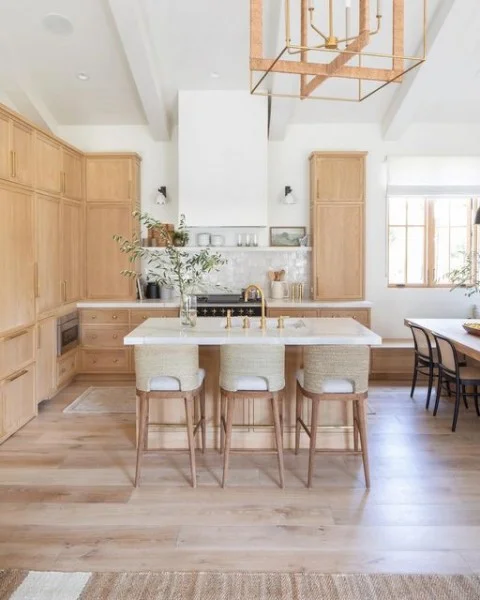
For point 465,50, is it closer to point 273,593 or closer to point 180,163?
point 180,163

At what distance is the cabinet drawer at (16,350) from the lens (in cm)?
385

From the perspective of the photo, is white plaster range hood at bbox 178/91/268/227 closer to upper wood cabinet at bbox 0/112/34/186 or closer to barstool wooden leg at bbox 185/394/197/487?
upper wood cabinet at bbox 0/112/34/186

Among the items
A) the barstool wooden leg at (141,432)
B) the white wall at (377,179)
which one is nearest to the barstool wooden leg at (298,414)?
the barstool wooden leg at (141,432)

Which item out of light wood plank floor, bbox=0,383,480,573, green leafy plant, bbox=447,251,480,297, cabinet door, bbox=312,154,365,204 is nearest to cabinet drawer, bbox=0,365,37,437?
light wood plank floor, bbox=0,383,480,573

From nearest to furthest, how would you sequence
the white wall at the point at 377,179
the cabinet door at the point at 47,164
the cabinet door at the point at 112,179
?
the cabinet door at the point at 47,164
the cabinet door at the point at 112,179
the white wall at the point at 377,179

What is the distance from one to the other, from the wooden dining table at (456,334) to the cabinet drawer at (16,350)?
3.62m

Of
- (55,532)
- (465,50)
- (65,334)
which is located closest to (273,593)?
(55,532)

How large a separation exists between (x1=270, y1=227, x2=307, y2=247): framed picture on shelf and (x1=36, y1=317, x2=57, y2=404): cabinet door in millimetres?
2833

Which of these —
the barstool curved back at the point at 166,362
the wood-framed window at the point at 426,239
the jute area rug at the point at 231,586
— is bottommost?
the jute area rug at the point at 231,586

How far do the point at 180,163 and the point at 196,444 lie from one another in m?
3.44

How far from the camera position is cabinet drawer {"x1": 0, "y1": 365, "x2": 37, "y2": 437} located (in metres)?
3.88

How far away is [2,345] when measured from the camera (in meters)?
3.83

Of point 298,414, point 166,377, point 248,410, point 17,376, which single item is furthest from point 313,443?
point 17,376

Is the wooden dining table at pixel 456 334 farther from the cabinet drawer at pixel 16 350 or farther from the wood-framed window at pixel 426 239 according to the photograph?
the cabinet drawer at pixel 16 350
